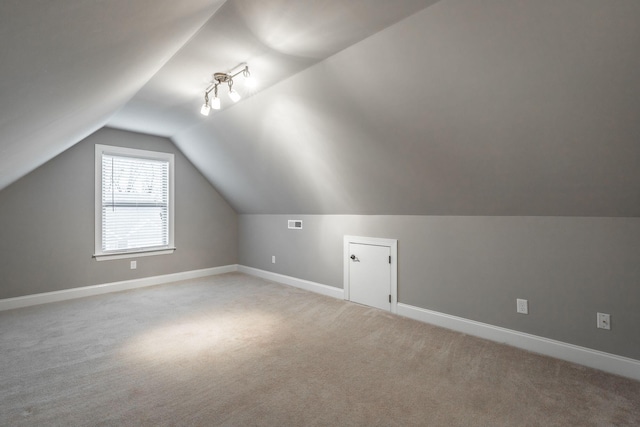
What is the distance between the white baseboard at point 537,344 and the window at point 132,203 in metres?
4.13

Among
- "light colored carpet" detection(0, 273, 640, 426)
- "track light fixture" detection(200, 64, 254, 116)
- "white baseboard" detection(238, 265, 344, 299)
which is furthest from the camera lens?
"white baseboard" detection(238, 265, 344, 299)

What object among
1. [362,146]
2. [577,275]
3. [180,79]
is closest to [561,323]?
[577,275]

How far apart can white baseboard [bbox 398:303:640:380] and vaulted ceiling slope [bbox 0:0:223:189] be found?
3313mm

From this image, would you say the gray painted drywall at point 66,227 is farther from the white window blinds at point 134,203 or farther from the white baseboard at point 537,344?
the white baseboard at point 537,344

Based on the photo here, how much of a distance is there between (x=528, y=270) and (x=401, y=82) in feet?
6.44

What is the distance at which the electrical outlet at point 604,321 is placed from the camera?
2.40m

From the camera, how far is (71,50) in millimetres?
1233

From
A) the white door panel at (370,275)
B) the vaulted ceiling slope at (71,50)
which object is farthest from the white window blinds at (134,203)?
the white door panel at (370,275)

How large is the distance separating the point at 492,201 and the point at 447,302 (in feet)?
3.72

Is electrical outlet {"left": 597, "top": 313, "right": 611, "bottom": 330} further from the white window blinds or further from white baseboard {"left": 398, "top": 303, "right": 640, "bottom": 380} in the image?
the white window blinds

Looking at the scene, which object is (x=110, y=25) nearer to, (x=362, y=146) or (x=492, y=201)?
(x=362, y=146)

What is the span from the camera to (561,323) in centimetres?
261

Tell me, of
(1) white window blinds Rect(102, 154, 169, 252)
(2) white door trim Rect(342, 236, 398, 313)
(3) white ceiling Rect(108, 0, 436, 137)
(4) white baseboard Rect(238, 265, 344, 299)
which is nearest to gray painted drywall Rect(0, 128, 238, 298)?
(1) white window blinds Rect(102, 154, 169, 252)

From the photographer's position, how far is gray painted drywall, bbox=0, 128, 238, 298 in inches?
157
